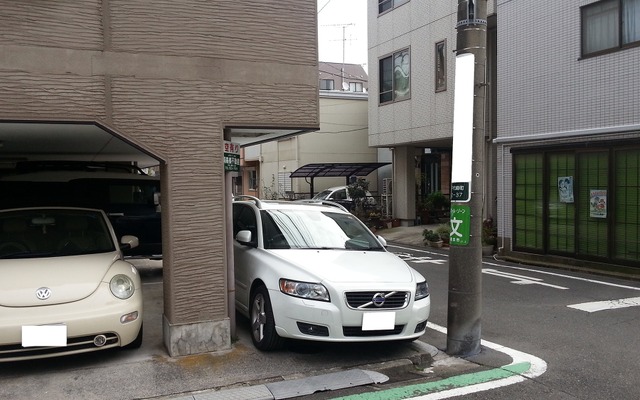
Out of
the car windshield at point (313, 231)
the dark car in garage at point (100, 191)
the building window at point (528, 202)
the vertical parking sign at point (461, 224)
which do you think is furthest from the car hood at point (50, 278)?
the building window at point (528, 202)

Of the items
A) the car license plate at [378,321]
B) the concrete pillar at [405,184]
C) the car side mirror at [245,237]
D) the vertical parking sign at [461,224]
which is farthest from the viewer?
the concrete pillar at [405,184]

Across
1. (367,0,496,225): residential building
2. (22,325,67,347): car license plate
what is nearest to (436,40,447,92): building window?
(367,0,496,225): residential building

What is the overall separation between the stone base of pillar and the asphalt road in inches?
89.0

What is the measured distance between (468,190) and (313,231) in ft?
6.27

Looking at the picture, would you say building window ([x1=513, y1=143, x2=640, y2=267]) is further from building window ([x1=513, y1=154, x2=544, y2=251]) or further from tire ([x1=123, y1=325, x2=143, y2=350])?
tire ([x1=123, y1=325, x2=143, y2=350])

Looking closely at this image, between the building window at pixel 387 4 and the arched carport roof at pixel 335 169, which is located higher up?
the building window at pixel 387 4

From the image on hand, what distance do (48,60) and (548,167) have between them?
9985 mm

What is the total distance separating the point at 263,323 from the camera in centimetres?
554

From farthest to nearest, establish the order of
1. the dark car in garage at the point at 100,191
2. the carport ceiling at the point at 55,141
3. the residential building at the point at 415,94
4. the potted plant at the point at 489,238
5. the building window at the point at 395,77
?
1. the building window at the point at 395,77
2. the residential building at the point at 415,94
3. the potted plant at the point at 489,238
4. the dark car in garage at the point at 100,191
5. the carport ceiling at the point at 55,141

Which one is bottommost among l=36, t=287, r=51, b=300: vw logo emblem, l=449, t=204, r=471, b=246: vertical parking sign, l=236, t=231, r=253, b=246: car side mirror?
l=36, t=287, r=51, b=300: vw logo emblem

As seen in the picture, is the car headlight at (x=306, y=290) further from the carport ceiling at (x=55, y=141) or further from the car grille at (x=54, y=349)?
the carport ceiling at (x=55, y=141)

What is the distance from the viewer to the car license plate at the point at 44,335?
454cm

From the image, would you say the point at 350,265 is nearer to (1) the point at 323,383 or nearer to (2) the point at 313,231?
(2) the point at 313,231

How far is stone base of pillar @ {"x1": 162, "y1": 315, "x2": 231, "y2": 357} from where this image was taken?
529cm
